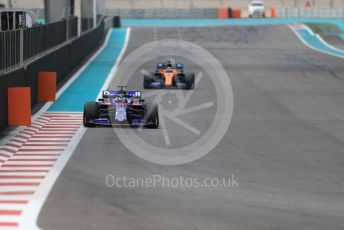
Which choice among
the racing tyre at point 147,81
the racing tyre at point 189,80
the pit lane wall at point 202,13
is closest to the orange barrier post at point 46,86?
the racing tyre at point 147,81

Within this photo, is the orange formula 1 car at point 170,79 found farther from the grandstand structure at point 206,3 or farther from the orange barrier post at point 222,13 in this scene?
the grandstand structure at point 206,3

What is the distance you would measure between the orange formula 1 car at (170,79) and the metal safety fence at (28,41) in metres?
3.94

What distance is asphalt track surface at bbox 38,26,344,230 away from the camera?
9945mm

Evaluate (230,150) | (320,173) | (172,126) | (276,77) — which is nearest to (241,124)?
(172,126)

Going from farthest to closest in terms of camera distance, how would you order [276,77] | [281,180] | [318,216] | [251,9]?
1. [251,9]
2. [276,77]
3. [281,180]
4. [318,216]

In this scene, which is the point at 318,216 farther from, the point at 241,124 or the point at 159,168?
the point at 241,124

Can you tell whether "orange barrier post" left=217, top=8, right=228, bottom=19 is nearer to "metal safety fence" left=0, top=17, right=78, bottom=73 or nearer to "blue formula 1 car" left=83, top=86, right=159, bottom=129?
"metal safety fence" left=0, top=17, right=78, bottom=73

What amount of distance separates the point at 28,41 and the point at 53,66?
5004 mm

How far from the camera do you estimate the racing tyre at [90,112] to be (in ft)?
59.6

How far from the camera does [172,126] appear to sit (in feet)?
62.7

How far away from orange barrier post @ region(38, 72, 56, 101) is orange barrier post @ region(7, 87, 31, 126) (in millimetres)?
5697

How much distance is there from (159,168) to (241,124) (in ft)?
21.1

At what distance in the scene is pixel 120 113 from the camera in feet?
59.9

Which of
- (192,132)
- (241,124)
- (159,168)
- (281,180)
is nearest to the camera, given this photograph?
(281,180)
